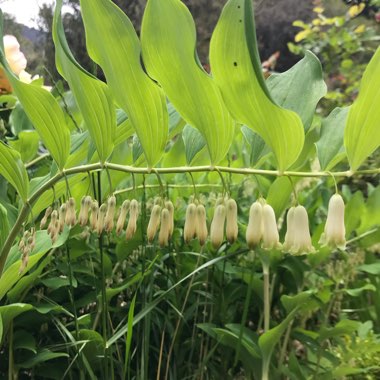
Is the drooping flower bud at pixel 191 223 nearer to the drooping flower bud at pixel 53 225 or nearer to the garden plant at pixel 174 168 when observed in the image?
the garden plant at pixel 174 168

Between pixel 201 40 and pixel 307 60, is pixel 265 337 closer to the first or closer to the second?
pixel 307 60

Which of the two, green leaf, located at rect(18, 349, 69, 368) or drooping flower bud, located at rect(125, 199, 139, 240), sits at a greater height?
drooping flower bud, located at rect(125, 199, 139, 240)

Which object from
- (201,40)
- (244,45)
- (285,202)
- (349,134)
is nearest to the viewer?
(244,45)

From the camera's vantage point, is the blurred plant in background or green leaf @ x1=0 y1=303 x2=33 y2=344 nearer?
green leaf @ x1=0 y1=303 x2=33 y2=344

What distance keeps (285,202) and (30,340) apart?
78 cm

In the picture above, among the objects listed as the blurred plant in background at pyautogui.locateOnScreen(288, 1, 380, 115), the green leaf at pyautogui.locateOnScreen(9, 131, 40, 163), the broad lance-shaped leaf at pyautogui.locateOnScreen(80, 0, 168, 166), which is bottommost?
the broad lance-shaped leaf at pyautogui.locateOnScreen(80, 0, 168, 166)

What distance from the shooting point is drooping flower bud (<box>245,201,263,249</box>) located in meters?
0.84

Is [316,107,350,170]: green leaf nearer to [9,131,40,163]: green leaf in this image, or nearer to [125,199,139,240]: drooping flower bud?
[125,199,139,240]: drooping flower bud

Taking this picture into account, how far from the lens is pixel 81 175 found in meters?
1.10

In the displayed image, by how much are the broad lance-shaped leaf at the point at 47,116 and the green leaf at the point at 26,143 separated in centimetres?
63

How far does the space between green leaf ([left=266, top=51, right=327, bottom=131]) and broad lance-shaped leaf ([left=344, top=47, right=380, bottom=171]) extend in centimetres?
13

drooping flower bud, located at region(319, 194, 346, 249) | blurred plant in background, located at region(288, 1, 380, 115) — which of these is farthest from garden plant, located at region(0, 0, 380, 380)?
blurred plant in background, located at region(288, 1, 380, 115)

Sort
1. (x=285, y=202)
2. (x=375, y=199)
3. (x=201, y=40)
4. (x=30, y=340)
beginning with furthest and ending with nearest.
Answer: (x=201, y=40), (x=375, y=199), (x=285, y=202), (x=30, y=340)

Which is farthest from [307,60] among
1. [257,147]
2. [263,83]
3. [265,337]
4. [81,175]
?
[265,337]
